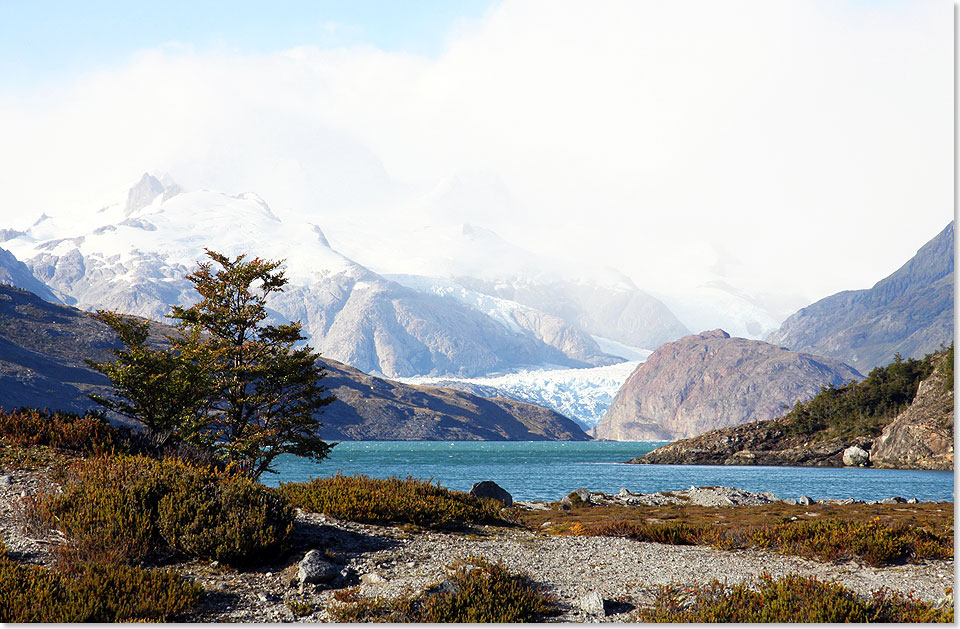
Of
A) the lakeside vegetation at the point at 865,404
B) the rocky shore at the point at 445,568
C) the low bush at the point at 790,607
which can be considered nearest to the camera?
the low bush at the point at 790,607

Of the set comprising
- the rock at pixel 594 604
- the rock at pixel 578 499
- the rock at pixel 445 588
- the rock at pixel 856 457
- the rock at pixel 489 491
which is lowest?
the rock at pixel 856 457

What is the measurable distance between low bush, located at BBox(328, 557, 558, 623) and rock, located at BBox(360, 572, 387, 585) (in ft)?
2.50

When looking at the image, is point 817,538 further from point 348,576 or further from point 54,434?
point 54,434

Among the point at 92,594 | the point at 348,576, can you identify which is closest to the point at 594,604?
the point at 348,576

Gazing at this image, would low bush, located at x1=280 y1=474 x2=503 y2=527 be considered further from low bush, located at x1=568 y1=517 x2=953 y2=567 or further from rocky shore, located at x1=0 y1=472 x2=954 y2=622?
low bush, located at x1=568 y1=517 x2=953 y2=567

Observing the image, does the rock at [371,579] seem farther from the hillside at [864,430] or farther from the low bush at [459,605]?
the hillside at [864,430]

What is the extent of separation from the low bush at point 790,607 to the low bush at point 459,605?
199cm

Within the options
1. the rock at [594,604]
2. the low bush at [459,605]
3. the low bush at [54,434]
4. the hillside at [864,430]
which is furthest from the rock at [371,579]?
the hillside at [864,430]

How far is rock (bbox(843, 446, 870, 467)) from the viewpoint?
14812 cm

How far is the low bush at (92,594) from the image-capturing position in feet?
35.2

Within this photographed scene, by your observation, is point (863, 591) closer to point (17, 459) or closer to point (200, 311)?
point (17, 459)

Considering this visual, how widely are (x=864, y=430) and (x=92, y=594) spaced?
177618 millimetres

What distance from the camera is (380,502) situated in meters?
18.1

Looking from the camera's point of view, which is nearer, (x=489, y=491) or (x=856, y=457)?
(x=489, y=491)
